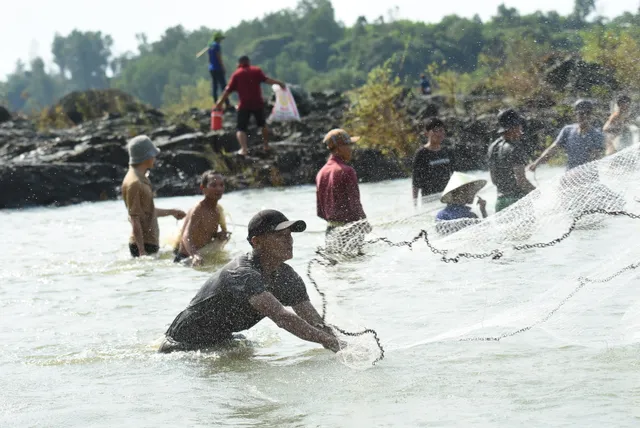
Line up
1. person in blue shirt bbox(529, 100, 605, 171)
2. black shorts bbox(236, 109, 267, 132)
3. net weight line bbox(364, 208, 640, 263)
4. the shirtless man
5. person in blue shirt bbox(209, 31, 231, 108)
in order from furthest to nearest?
person in blue shirt bbox(209, 31, 231, 108), black shorts bbox(236, 109, 267, 132), person in blue shirt bbox(529, 100, 605, 171), the shirtless man, net weight line bbox(364, 208, 640, 263)

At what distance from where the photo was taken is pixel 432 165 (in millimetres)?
9664

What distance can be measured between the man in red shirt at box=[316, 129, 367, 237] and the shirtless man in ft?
3.96

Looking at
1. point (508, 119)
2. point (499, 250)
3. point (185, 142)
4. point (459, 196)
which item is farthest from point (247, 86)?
point (499, 250)

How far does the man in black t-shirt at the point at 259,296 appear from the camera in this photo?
5.63m

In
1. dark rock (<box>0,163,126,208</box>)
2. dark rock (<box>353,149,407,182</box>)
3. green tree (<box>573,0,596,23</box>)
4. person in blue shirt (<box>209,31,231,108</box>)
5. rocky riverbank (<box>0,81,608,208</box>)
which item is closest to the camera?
green tree (<box>573,0,596,23</box>)

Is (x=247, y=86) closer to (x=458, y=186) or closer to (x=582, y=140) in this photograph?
(x=582, y=140)

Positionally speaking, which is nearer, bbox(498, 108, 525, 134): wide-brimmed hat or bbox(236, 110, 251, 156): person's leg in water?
bbox(498, 108, 525, 134): wide-brimmed hat

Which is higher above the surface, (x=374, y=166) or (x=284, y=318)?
(x=284, y=318)

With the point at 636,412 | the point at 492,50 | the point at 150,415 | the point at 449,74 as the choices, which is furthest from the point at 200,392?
the point at 449,74

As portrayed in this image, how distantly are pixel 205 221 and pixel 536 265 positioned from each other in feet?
13.9

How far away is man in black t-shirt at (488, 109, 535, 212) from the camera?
372 inches

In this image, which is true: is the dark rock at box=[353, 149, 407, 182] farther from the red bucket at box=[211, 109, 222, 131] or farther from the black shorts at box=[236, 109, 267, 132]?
the red bucket at box=[211, 109, 222, 131]

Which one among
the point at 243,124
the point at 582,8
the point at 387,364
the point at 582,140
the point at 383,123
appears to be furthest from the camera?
the point at 383,123

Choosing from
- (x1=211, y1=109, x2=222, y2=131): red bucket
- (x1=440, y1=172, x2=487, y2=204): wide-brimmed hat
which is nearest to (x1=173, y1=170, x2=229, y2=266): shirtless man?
(x1=440, y1=172, x2=487, y2=204): wide-brimmed hat
